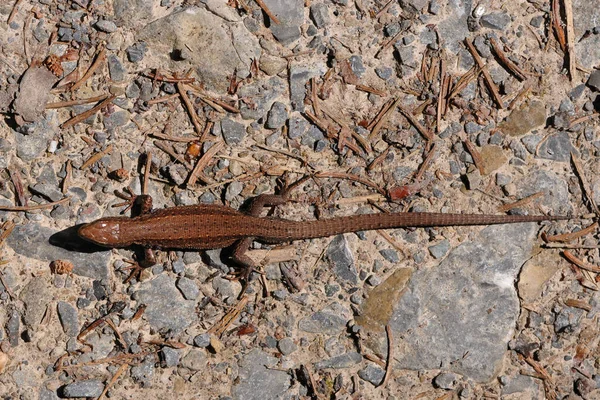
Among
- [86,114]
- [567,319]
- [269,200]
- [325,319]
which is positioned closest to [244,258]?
[269,200]

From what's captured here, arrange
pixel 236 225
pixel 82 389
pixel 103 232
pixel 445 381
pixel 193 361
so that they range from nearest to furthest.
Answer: pixel 103 232 < pixel 236 225 < pixel 82 389 < pixel 193 361 < pixel 445 381

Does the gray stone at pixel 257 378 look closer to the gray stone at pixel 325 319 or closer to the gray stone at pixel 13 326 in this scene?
the gray stone at pixel 325 319

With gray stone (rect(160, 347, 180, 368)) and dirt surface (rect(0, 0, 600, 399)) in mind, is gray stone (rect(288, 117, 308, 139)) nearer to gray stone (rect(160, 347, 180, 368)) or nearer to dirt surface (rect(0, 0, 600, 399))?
dirt surface (rect(0, 0, 600, 399))

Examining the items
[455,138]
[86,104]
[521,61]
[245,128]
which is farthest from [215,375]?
[521,61]

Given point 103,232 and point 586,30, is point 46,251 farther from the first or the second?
point 586,30

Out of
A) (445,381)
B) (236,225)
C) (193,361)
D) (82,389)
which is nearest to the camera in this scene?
(236,225)

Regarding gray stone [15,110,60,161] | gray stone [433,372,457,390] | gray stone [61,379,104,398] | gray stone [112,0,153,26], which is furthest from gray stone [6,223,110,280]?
gray stone [433,372,457,390]
